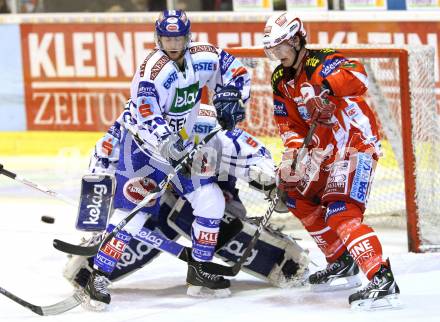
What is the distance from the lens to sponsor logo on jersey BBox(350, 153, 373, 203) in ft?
16.6

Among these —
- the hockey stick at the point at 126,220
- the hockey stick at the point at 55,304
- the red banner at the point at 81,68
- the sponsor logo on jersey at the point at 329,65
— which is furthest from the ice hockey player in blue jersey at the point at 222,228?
the red banner at the point at 81,68

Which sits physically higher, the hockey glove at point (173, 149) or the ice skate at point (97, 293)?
the hockey glove at point (173, 149)

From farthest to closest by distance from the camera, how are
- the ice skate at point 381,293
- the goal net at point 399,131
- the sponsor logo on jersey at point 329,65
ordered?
1. the goal net at point 399,131
2. the sponsor logo on jersey at point 329,65
3. the ice skate at point 381,293

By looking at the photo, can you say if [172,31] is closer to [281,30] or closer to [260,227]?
[281,30]

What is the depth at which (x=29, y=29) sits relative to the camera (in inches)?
363

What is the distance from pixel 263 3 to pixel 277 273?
3.40m

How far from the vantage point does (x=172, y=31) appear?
17.1ft

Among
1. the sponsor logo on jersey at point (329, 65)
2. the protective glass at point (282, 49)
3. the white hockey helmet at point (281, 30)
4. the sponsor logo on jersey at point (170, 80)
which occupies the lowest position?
the sponsor logo on jersey at point (170, 80)

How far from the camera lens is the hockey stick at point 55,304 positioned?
5.11 metres

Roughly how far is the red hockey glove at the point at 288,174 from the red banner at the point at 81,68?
3.49 m

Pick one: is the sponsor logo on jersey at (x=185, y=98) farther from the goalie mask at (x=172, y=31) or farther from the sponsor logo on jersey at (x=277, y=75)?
the sponsor logo on jersey at (x=277, y=75)

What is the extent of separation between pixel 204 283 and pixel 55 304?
2.09 ft

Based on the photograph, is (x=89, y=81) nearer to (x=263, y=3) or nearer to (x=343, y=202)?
(x=263, y=3)

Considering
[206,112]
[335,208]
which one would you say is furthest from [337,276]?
[206,112]
